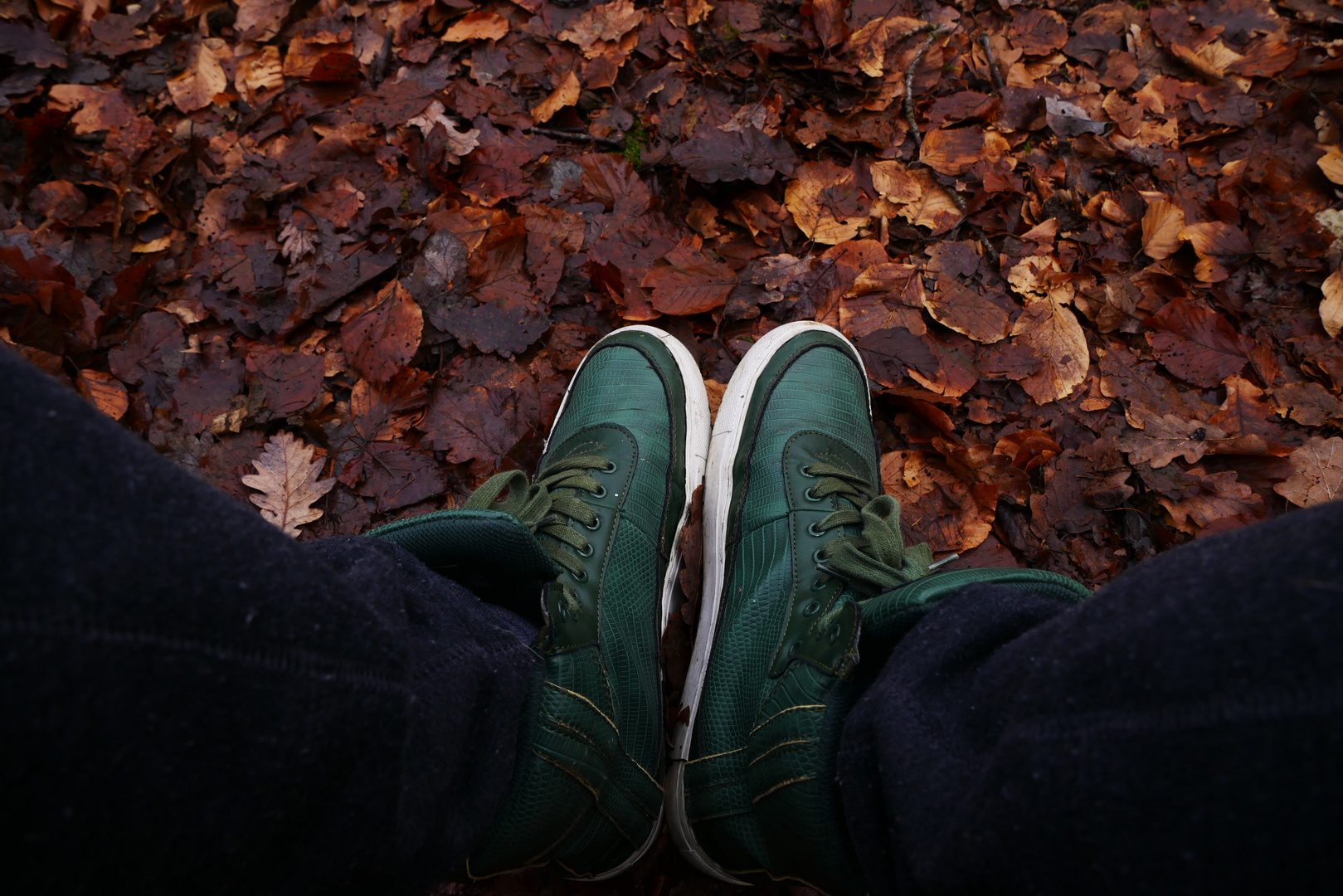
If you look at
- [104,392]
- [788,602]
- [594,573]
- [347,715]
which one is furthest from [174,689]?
[104,392]

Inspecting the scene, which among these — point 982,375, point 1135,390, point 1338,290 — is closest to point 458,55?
point 982,375

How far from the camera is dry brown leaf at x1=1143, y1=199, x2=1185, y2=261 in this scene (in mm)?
1847

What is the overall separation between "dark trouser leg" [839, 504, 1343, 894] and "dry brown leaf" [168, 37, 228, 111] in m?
2.66

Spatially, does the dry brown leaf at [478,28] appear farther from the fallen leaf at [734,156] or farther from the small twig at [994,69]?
the small twig at [994,69]

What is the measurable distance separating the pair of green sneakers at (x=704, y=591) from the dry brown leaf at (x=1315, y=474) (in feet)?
3.13

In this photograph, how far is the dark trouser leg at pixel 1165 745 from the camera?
0.48m

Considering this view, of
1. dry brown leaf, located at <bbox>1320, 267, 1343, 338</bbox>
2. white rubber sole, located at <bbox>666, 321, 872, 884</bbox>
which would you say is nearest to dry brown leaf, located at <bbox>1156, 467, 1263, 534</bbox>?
dry brown leaf, located at <bbox>1320, 267, 1343, 338</bbox>

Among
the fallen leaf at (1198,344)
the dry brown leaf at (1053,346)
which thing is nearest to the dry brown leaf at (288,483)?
the dry brown leaf at (1053,346)

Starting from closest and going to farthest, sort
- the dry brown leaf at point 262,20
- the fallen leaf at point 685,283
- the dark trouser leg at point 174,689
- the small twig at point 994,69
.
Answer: the dark trouser leg at point 174,689 < the fallen leaf at point 685,283 < the small twig at point 994,69 < the dry brown leaf at point 262,20

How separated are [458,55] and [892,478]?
184 cm

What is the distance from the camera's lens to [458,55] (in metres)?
2.14

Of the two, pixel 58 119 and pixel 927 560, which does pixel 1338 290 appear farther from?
pixel 58 119

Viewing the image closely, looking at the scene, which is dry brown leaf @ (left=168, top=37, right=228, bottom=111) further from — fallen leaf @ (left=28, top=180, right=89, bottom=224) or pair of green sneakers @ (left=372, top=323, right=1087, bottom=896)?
pair of green sneakers @ (left=372, top=323, right=1087, bottom=896)

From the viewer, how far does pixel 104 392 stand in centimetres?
175
